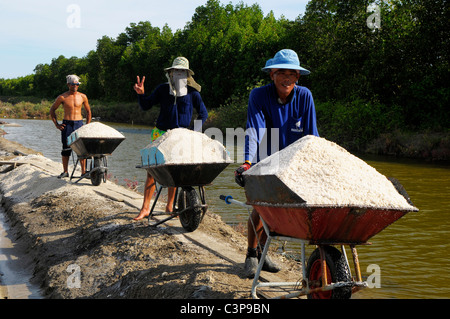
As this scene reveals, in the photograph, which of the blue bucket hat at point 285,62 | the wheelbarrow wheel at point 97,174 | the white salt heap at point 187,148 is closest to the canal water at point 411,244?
the blue bucket hat at point 285,62

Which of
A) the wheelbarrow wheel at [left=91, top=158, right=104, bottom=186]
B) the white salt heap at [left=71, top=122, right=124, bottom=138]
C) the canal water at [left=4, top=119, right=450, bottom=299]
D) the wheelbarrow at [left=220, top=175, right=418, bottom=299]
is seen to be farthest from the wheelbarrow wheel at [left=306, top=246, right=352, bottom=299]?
the wheelbarrow wheel at [left=91, top=158, right=104, bottom=186]

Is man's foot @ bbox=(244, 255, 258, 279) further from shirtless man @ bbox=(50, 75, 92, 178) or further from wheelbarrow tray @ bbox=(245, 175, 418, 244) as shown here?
shirtless man @ bbox=(50, 75, 92, 178)

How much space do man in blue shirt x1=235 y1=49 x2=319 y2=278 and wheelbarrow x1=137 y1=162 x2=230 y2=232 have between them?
1562 mm

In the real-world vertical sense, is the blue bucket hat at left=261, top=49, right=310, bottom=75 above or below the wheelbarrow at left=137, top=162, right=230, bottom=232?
above

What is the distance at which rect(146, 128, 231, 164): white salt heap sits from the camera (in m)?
5.52

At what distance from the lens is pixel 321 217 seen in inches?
116

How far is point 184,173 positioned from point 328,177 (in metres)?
2.69

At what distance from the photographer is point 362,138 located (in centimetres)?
2525

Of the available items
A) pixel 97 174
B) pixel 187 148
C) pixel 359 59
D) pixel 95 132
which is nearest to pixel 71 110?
pixel 95 132

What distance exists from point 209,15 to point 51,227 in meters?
77.0

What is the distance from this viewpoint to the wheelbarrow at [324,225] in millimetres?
2957

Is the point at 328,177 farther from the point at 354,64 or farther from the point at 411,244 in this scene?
the point at 354,64

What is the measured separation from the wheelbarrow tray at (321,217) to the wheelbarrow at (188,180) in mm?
2345
